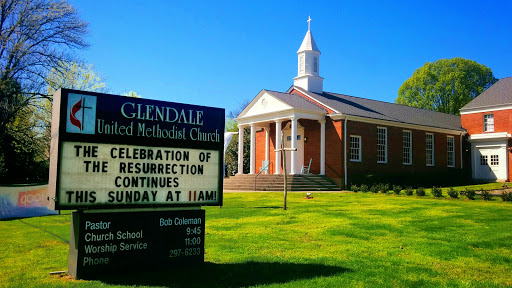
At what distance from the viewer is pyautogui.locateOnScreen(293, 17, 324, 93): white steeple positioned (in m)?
33.7

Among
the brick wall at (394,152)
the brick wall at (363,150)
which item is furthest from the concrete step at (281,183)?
the brick wall at (394,152)

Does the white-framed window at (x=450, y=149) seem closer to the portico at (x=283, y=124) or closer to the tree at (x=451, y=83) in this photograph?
the portico at (x=283, y=124)

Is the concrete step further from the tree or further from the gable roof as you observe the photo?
the tree

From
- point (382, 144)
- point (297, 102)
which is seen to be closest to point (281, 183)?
point (297, 102)

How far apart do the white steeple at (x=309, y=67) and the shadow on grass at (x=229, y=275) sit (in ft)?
88.5

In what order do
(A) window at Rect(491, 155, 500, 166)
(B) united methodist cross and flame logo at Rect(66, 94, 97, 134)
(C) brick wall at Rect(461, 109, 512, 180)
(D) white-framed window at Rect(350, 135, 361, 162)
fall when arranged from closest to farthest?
(B) united methodist cross and flame logo at Rect(66, 94, 97, 134)
(D) white-framed window at Rect(350, 135, 361, 162)
(C) brick wall at Rect(461, 109, 512, 180)
(A) window at Rect(491, 155, 500, 166)

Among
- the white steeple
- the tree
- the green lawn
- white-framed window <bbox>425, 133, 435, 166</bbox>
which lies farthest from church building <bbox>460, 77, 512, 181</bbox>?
the green lawn

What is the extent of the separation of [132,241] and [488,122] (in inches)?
1437

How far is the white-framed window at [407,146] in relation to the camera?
33156 millimetres

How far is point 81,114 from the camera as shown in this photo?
679 cm

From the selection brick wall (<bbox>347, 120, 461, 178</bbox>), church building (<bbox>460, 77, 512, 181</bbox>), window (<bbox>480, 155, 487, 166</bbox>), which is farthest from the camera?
window (<bbox>480, 155, 487, 166</bbox>)

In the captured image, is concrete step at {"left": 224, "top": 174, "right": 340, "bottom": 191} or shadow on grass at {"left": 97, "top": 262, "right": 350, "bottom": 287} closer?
shadow on grass at {"left": 97, "top": 262, "right": 350, "bottom": 287}

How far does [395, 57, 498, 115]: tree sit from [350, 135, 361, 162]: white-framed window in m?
34.4

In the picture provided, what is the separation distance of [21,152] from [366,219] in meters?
30.0
